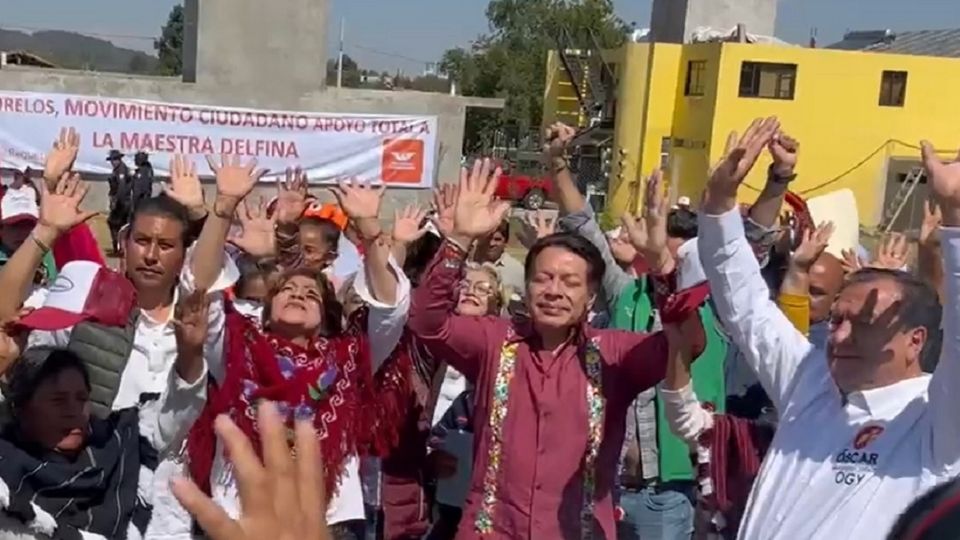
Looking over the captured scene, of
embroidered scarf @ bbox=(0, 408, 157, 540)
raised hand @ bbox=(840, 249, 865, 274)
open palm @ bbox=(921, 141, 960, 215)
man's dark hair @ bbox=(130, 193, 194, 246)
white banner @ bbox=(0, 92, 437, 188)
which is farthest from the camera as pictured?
white banner @ bbox=(0, 92, 437, 188)

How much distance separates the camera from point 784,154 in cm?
328

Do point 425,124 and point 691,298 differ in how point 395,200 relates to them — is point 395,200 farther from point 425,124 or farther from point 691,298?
point 691,298

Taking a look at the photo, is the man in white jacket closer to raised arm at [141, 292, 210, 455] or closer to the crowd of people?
the crowd of people

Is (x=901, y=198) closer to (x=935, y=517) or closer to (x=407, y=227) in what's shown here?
(x=407, y=227)

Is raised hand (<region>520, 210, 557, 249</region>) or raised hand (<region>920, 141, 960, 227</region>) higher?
raised hand (<region>920, 141, 960, 227</region>)

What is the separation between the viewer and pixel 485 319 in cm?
348

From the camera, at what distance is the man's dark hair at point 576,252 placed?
3365mm

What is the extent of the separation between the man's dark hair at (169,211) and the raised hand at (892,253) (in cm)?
217

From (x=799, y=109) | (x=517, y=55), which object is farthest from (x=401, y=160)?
(x=517, y=55)

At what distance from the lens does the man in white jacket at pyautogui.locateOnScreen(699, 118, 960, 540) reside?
2.55m

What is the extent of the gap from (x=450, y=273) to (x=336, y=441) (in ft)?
1.99

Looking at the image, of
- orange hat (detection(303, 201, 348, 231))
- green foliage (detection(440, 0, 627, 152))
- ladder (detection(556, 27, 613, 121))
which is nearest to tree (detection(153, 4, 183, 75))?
green foliage (detection(440, 0, 627, 152))

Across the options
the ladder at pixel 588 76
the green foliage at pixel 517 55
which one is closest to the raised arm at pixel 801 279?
the ladder at pixel 588 76

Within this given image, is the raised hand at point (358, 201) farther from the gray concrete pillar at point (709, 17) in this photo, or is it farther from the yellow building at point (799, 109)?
the gray concrete pillar at point (709, 17)
